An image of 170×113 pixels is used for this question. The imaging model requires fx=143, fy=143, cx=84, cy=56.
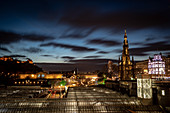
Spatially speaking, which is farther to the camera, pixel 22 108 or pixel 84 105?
pixel 84 105

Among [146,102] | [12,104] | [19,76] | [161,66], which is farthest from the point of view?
[161,66]

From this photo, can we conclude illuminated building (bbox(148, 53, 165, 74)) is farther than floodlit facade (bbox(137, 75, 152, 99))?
Yes

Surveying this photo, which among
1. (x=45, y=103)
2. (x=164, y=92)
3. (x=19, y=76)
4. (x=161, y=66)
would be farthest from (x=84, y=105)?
(x=161, y=66)

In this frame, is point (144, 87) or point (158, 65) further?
point (158, 65)

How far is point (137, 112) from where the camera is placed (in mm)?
25797

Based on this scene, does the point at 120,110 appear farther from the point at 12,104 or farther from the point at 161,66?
the point at 161,66

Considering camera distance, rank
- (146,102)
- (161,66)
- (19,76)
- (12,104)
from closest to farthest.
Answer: (12,104) → (146,102) → (19,76) → (161,66)

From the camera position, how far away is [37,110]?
26.2m

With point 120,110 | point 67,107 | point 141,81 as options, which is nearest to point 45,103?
point 67,107

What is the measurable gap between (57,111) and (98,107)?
769cm

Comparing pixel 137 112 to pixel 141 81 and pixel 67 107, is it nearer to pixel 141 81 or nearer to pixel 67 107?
pixel 141 81

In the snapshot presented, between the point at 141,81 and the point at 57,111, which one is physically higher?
the point at 141,81

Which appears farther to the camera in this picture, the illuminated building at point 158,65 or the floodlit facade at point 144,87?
the illuminated building at point 158,65

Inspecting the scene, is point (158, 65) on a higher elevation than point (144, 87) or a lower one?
higher
